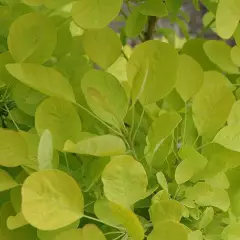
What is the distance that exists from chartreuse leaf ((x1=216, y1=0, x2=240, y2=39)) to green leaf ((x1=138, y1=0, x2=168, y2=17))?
0.07 meters

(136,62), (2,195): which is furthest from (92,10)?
(2,195)

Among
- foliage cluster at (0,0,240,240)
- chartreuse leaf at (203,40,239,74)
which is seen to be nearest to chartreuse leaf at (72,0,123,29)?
foliage cluster at (0,0,240,240)

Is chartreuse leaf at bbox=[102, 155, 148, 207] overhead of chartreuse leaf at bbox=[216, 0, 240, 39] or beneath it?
beneath

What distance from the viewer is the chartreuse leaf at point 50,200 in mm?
231

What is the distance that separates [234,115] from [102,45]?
0.29 ft

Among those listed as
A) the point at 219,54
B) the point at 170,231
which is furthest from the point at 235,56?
the point at 170,231

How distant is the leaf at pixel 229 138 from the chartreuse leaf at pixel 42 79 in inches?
3.4

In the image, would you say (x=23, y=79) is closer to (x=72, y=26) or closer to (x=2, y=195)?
(x=2, y=195)

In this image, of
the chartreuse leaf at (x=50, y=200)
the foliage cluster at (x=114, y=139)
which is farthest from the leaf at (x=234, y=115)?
the chartreuse leaf at (x=50, y=200)

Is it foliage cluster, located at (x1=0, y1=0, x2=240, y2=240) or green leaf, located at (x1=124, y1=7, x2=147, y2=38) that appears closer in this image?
foliage cluster, located at (x1=0, y1=0, x2=240, y2=240)

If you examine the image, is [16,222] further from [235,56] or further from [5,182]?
[235,56]

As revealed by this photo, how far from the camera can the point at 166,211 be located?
0.83ft

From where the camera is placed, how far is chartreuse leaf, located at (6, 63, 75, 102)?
26cm

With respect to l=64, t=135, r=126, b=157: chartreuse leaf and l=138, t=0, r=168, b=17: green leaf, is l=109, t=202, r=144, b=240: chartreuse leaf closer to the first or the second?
l=64, t=135, r=126, b=157: chartreuse leaf
